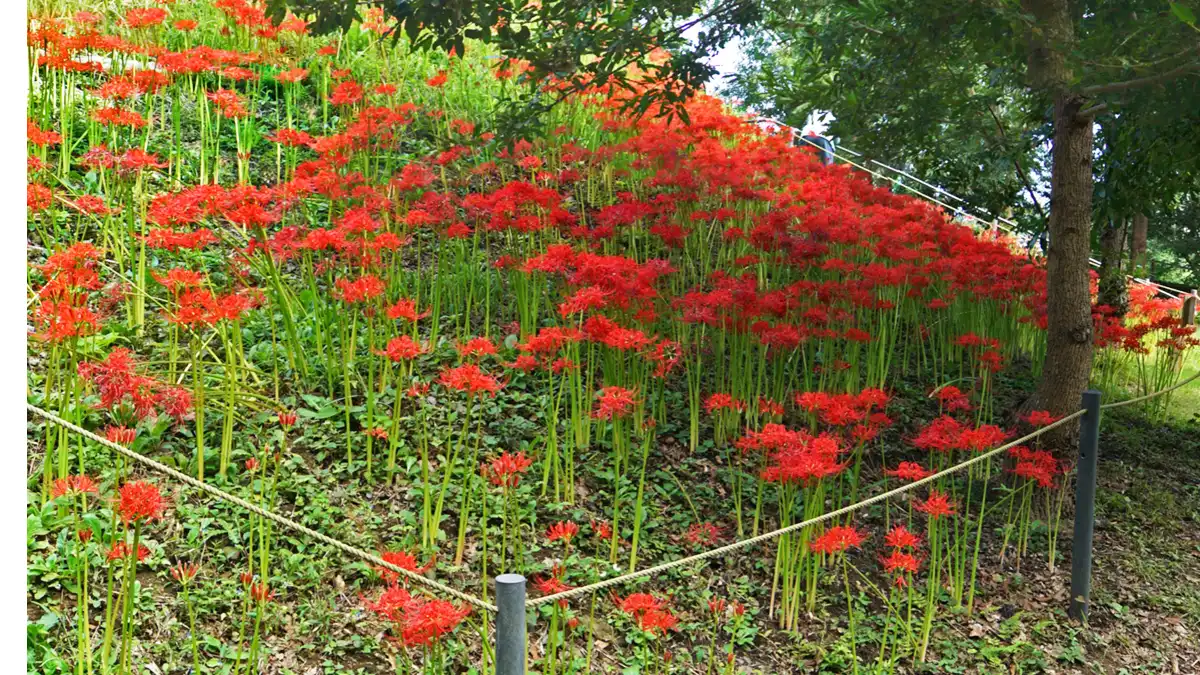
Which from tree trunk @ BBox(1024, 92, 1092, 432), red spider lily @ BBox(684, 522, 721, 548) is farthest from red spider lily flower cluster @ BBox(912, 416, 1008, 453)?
tree trunk @ BBox(1024, 92, 1092, 432)

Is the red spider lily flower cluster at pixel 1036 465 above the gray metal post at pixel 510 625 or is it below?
below

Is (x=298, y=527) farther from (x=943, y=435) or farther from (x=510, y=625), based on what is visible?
(x=943, y=435)

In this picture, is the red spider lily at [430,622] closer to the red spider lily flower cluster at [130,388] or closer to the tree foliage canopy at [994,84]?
the red spider lily flower cluster at [130,388]

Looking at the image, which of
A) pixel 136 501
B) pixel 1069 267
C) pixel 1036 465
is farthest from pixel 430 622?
pixel 1069 267

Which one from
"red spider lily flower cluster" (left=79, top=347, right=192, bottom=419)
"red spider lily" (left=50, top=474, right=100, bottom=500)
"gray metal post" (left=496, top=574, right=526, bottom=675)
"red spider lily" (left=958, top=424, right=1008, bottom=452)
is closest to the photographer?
"gray metal post" (left=496, top=574, right=526, bottom=675)

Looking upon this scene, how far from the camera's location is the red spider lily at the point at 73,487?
2.60 metres

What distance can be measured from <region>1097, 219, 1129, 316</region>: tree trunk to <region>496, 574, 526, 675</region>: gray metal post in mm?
6675

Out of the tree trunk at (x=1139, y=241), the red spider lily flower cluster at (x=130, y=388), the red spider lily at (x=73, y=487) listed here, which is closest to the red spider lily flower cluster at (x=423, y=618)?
the red spider lily at (x=73, y=487)

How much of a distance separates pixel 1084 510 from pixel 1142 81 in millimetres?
1765

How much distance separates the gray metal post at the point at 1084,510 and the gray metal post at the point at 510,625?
2.92 meters

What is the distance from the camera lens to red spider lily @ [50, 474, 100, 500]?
2.60 metres

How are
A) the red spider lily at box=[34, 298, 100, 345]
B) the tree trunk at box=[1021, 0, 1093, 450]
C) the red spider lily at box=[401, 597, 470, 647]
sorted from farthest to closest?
the tree trunk at box=[1021, 0, 1093, 450] < the red spider lily at box=[34, 298, 100, 345] < the red spider lily at box=[401, 597, 470, 647]

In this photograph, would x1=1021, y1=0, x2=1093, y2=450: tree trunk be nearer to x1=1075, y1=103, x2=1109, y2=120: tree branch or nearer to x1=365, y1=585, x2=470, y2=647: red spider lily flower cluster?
x1=1075, y1=103, x2=1109, y2=120: tree branch

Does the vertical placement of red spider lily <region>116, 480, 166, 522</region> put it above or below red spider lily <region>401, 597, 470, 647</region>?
above
